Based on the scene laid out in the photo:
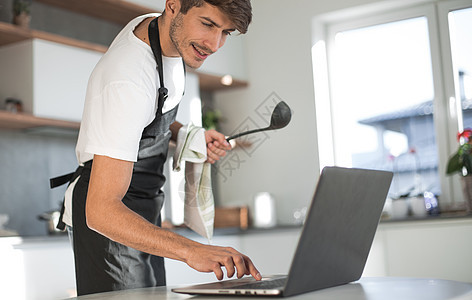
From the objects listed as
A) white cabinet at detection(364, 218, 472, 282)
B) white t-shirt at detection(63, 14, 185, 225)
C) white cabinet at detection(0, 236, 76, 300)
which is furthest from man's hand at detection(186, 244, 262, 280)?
white cabinet at detection(364, 218, 472, 282)

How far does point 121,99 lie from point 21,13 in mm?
2218

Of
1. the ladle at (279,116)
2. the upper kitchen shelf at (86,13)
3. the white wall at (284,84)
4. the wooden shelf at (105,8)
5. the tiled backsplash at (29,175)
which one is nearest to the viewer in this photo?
the ladle at (279,116)

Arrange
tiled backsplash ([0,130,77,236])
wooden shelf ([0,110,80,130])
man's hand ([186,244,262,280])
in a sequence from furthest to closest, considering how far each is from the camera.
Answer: tiled backsplash ([0,130,77,236]) < wooden shelf ([0,110,80,130]) < man's hand ([186,244,262,280])

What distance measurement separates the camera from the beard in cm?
155

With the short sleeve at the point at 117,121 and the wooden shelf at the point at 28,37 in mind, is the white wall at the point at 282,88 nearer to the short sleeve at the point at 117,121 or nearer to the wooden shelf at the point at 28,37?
the wooden shelf at the point at 28,37

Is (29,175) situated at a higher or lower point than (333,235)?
higher

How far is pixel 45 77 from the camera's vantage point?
3.32 m

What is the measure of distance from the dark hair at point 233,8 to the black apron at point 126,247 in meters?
0.12

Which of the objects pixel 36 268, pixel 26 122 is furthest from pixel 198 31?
pixel 26 122

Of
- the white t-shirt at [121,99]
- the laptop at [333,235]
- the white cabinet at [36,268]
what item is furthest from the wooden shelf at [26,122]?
the laptop at [333,235]

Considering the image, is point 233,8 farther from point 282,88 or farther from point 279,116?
point 282,88

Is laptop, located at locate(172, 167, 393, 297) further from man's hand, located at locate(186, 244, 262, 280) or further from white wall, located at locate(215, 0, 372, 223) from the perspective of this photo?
white wall, located at locate(215, 0, 372, 223)

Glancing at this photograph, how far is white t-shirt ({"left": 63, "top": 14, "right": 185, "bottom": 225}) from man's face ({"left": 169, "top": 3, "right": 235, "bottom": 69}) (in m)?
0.09

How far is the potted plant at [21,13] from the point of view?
333 centimetres
